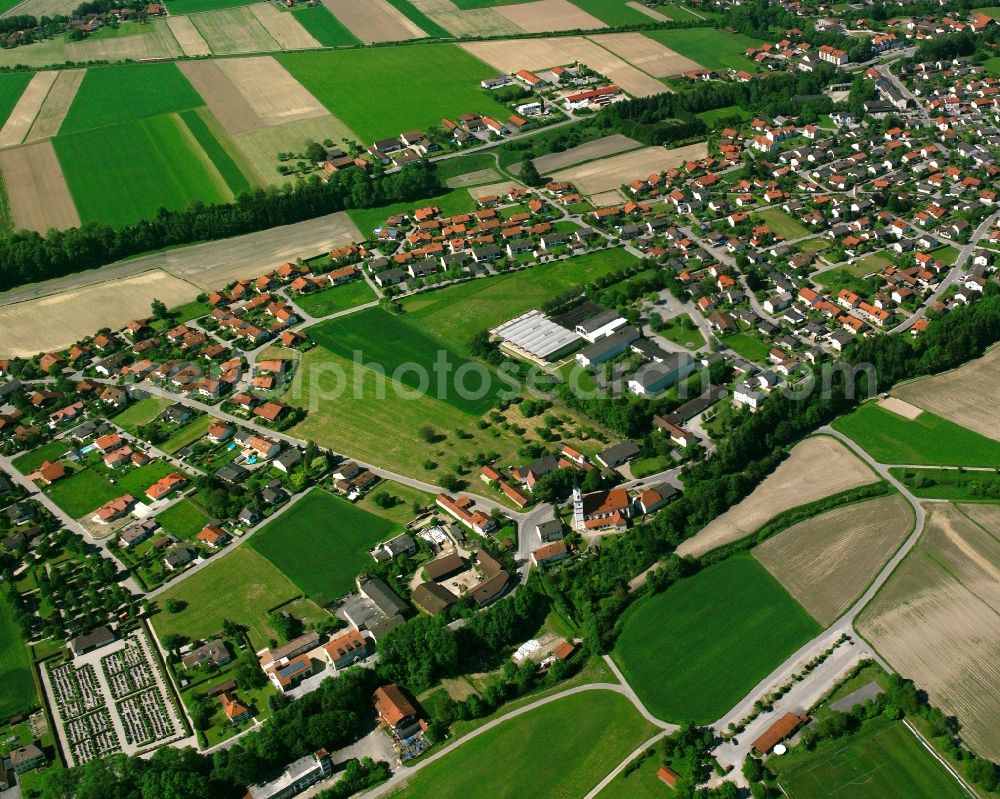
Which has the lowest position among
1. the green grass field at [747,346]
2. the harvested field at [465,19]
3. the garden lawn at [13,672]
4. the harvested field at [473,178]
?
the garden lawn at [13,672]

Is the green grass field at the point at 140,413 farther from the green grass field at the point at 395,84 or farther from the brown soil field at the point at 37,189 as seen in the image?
the green grass field at the point at 395,84

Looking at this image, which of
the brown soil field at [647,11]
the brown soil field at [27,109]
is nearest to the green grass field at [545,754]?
the brown soil field at [27,109]

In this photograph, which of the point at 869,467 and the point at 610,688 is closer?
the point at 610,688

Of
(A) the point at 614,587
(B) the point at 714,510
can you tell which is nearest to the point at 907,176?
(B) the point at 714,510

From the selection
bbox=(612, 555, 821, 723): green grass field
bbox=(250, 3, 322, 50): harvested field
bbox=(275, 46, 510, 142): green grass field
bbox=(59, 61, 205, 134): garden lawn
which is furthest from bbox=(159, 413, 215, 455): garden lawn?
bbox=(250, 3, 322, 50): harvested field

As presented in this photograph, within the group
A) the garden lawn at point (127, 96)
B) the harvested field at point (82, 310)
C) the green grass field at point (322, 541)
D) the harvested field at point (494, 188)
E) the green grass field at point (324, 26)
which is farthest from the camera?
the green grass field at point (324, 26)

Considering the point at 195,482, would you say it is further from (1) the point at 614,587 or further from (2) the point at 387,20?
(2) the point at 387,20
